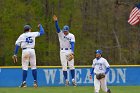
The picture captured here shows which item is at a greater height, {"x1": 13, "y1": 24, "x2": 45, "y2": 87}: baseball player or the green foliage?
the green foliage

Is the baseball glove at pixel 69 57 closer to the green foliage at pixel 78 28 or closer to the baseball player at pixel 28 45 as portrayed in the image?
the baseball player at pixel 28 45

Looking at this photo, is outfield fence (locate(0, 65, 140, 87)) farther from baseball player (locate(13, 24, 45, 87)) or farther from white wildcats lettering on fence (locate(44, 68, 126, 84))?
baseball player (locate(13, 24, 45, 87))

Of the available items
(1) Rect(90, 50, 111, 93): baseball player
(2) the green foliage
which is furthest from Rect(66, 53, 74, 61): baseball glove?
(2) the green foliage

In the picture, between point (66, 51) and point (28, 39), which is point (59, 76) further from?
point (28, 39)

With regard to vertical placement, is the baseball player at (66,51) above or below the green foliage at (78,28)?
below

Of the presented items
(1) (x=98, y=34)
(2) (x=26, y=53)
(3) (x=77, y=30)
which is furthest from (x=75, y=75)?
(1) (x=98, y=34)

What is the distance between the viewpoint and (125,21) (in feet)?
140

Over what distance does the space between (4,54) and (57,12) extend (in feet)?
18.0

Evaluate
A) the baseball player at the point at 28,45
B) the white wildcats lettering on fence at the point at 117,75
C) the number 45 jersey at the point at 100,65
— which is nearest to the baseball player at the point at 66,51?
the baseball player at the point at 28,45

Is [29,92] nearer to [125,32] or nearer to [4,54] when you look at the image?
[4,54]

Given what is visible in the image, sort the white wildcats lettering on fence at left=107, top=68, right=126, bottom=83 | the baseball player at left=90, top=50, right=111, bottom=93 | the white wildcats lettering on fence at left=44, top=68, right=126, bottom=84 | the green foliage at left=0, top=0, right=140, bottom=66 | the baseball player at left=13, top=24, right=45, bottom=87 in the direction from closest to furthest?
the baseball player at left=90, top=50, right=111, bottom=93, the baseball player at left=13, top=24, right=45, bottom=87, the white wildcats lettering on fence at left=44, top=68, right=126, bottom=84, the white wildcats lettering on fence at left=107, top=68, right=126, bottom=83, the green foliage at left=0, top=0, right=140, bottom=66

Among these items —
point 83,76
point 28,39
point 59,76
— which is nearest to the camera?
point 28,39

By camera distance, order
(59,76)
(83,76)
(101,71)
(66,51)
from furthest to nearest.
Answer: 1. (83,76)
2. (59,76)
3. (66,51)
4. (101,71)

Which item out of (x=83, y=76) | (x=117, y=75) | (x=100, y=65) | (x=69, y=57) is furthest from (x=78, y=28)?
(x=100, y=65)
